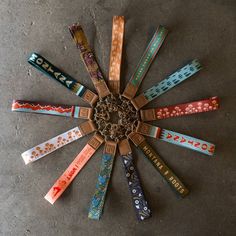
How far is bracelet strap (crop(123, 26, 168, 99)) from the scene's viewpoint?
47.8 inches

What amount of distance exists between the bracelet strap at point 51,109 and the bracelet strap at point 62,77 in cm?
5

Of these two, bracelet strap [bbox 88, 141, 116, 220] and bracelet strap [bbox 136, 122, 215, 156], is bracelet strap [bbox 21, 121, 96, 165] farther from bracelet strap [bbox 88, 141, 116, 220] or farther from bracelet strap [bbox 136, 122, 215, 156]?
bracelet strap [bbox 136, 122, 215, 156]

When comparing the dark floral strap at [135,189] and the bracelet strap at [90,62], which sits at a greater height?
the bracelet strap at [90,62]

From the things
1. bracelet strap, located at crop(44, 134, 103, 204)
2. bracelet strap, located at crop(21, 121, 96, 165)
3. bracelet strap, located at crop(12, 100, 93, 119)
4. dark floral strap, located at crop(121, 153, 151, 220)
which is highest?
bracelet strap, located at crop(12, 100, 93, 119)

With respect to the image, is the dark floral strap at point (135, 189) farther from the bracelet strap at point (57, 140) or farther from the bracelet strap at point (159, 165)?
the bracelet strap at point (57, 140)

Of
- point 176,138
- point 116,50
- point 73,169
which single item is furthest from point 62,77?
point 176,138

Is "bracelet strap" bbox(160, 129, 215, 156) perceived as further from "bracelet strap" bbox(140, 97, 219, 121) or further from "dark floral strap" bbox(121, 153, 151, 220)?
"dark floral strap" bbox(121, 153, 151, 220)

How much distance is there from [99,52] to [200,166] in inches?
26.3

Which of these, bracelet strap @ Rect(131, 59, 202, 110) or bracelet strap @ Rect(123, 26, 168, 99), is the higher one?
bracelet strap @ Rect(123, 26, 168, 99)

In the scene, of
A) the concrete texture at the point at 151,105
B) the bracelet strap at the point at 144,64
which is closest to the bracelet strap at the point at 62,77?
the concrete texture at the point at 151,105

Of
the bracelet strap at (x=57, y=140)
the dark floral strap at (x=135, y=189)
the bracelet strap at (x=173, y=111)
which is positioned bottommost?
the dark floral strap at (x=135, y=189)

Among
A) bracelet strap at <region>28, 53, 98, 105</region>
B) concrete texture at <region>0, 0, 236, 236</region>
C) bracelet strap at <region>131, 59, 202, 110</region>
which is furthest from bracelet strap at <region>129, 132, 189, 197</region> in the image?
bracelet strap at <region>28, 53, 98, 105</region>

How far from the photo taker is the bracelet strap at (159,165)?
121cm

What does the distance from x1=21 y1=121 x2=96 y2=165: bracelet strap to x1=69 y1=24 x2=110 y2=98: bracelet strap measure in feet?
0.50
